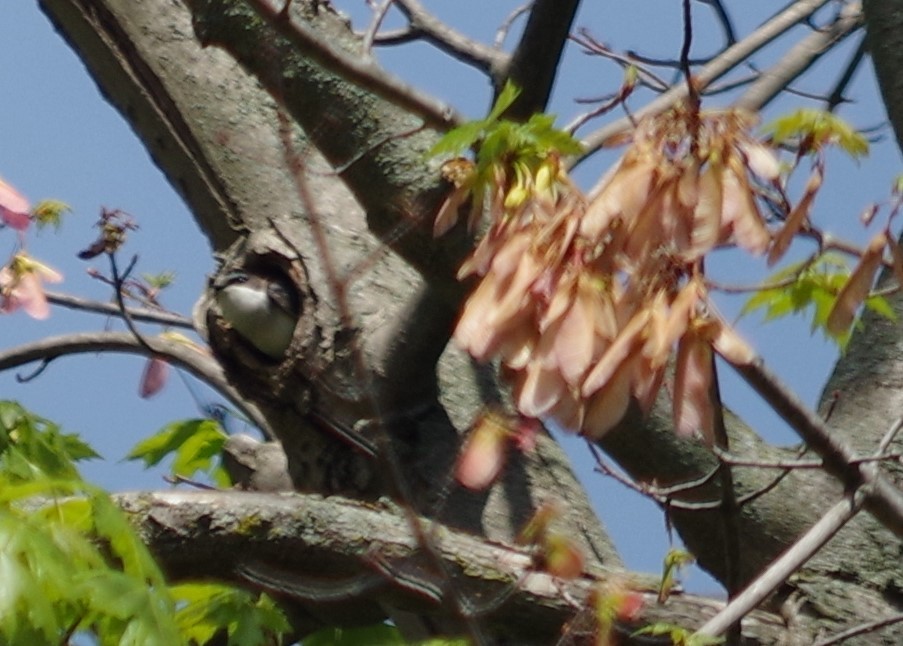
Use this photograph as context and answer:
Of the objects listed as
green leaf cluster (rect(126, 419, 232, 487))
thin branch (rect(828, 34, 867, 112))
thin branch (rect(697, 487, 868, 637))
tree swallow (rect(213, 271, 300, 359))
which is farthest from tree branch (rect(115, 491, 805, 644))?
thin branch (rect(828, 34, 867, 112))

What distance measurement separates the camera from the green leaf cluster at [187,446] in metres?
2.63

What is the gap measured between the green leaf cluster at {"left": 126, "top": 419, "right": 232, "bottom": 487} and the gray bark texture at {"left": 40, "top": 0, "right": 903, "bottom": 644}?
0.49m

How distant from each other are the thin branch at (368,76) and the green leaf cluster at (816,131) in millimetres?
375

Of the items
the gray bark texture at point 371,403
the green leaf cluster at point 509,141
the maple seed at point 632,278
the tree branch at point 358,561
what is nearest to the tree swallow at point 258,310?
the gray bark texture at point 371,403

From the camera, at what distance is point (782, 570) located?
49.2 inches

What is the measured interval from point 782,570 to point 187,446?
160 cm

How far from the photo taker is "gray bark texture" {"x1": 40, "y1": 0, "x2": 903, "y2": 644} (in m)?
1.69

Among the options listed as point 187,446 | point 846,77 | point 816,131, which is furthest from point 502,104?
point 846,77

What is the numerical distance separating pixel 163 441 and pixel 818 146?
5.41ft

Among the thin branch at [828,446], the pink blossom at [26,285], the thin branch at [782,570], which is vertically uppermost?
the thin branch at [828,446]

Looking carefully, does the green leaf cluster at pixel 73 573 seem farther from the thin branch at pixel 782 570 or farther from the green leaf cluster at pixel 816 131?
the green leaf cluster at pixel 816 131

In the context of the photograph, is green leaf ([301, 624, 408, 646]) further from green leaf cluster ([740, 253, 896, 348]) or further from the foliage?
green leaf cluster ([740, 253, 896, 348])

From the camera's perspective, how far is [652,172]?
1249mm

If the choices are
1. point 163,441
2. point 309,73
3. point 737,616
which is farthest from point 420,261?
point 163,441
